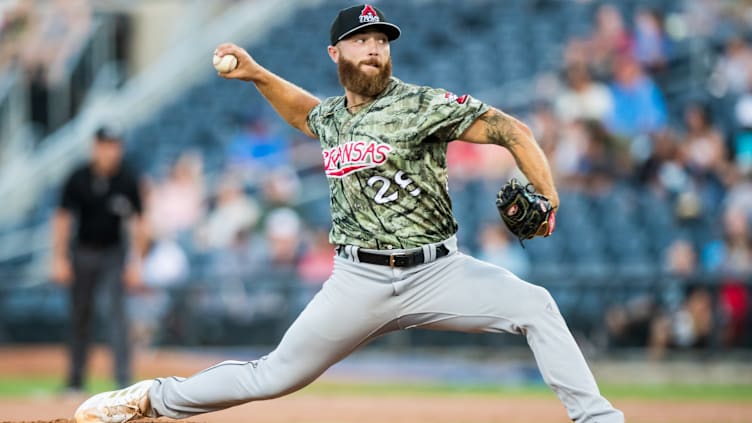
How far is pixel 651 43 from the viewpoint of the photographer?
13406mm

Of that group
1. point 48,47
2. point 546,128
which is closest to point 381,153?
point 546,128

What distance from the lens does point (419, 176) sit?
481cm

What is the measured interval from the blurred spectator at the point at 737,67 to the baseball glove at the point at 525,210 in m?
8.37

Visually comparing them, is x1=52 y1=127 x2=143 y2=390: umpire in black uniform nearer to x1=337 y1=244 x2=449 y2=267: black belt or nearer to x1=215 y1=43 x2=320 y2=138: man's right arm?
x1=215 y1=43 x2=320 y2=138: man's right arm

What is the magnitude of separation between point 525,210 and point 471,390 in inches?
240

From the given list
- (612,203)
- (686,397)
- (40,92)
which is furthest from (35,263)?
(686,397)

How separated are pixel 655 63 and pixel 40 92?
347 inches

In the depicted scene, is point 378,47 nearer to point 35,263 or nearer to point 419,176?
point 419,176

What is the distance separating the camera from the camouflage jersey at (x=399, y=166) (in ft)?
15.6

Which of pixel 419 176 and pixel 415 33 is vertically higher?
pixel 415 33

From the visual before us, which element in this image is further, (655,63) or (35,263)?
(35,263)

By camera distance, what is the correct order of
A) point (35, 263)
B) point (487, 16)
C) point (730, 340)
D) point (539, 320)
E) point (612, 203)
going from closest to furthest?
point (539, 320)
point (730, 340)
point (612, 203)
point (35, 263)
point (487, 16)

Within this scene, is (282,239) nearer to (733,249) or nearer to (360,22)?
(733,249)

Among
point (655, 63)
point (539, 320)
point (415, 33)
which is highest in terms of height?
point (415, 33)
